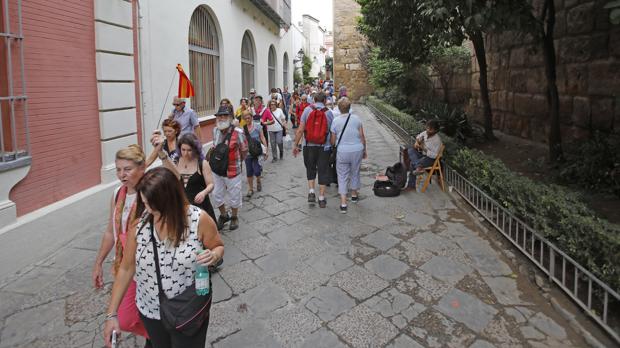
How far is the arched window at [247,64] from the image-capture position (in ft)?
46.8

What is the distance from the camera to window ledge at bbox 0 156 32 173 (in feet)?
13.5

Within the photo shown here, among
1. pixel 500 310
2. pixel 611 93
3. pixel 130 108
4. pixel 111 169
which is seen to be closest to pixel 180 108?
pixel 130 108

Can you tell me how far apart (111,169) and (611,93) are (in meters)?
6.98

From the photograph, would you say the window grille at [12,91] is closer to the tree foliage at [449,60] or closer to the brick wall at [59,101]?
the brick wall at [59,101]

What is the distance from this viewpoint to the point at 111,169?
19.9 ft

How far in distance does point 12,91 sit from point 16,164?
69cm

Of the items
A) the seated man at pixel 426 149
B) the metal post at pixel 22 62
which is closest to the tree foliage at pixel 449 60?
the seated man at pixel 426 149

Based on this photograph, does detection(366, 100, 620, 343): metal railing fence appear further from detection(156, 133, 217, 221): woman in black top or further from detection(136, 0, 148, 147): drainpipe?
detection(136, 0, 148, 147): drainpipe

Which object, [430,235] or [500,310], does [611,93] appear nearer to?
[430,235]

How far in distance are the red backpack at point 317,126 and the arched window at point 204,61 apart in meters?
4.33

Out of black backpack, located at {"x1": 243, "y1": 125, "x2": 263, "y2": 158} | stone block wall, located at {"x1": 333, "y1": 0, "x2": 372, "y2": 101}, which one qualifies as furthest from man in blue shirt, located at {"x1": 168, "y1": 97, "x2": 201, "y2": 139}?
stone block wall, located at {"x1": 333, "y1": 0, "x2": 372, "y2": 101}

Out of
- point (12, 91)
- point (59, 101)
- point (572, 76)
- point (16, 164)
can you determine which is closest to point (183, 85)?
point (59, 101)

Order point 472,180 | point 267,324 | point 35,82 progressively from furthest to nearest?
point 472,180, point 35,82, point 267,324

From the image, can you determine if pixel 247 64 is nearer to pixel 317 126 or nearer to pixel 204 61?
pixel 204 61
